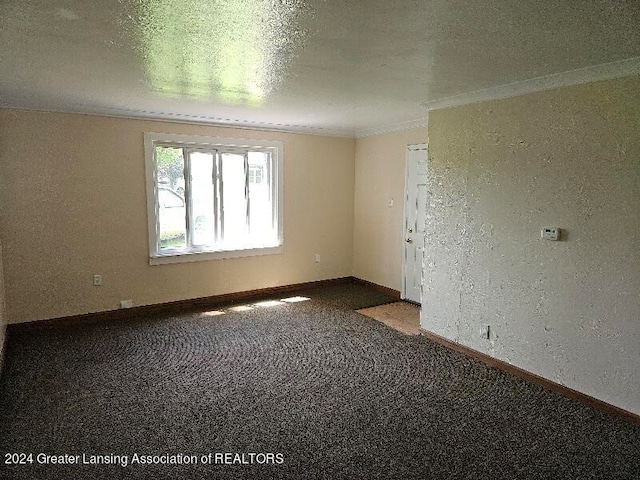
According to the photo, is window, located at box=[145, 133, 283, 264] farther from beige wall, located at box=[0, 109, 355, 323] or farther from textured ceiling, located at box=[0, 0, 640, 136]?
textured ceiling, located at box=[0, 0, 640, 136]

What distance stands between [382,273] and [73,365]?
12.7 ft

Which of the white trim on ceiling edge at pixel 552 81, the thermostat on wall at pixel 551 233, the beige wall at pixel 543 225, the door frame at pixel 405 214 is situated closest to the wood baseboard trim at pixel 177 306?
the door frame at pixel 405 214

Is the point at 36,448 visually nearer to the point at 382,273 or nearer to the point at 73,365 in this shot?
the point at 73,365

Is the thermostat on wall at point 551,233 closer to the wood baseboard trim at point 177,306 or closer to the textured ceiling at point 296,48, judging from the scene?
the textured ceiling at point 296,48

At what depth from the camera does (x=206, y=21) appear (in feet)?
6.28

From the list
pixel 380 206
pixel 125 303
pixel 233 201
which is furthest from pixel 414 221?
pixel 125 303

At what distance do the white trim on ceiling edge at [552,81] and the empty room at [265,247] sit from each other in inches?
0.7

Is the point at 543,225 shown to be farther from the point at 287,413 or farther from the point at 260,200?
the point at 260,200

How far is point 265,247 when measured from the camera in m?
5.53

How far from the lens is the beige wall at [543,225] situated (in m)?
2.60

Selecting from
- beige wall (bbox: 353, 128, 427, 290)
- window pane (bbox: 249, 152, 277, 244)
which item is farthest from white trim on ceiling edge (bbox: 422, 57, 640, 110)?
window pane (bbox: 249, 152, 277, 244)

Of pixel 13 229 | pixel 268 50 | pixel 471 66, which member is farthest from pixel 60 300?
pixel 471 66

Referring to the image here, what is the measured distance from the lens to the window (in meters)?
4.77

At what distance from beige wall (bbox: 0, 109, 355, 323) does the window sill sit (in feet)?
0.24
